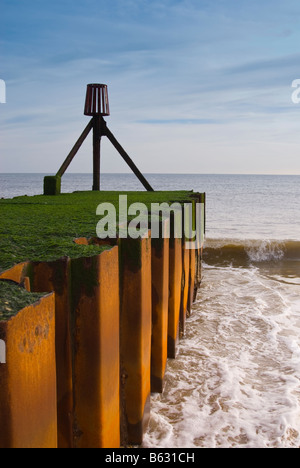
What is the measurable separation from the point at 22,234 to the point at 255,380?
10.5 feet

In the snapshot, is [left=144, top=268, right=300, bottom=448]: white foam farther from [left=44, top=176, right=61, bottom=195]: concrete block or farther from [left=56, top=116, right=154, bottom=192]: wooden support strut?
[left=56, top=116, right=154, bottom=192]: wooden support strut

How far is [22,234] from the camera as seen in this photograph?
324 centimetres

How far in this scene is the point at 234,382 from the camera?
4.84m

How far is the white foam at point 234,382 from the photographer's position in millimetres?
3859

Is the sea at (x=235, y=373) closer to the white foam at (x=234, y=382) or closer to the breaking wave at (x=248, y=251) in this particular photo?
the white foam at (x=234, y=382)

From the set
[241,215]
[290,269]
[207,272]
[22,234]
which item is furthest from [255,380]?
[241,215]

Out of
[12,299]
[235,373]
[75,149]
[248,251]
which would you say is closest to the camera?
[12,299]

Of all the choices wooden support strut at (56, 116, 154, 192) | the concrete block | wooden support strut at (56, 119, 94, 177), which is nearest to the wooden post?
wooden support strut at (56, 116, 154, 192)

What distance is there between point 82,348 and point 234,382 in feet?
9.80

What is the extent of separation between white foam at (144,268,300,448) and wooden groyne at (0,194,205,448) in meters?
0.59

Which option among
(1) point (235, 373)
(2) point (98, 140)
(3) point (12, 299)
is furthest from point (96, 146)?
(3) point (12, 299)

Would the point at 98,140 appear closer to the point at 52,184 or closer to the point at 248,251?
the point at 52,184

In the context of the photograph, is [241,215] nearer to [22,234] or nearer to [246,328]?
[246,328]

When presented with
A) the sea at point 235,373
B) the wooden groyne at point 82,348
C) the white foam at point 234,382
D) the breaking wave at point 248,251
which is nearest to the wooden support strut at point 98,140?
the breaking wave at point 248,251
